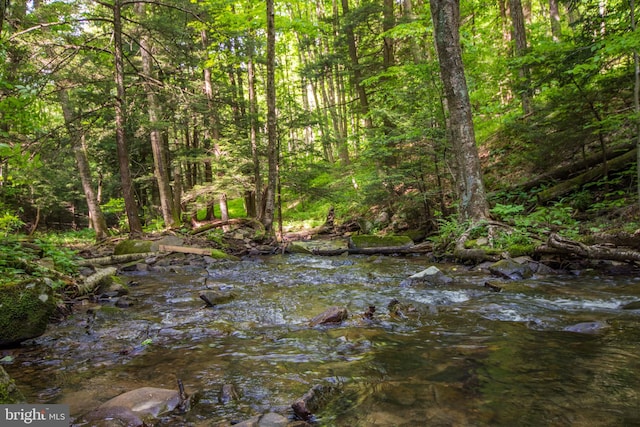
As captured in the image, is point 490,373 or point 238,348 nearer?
point 490,373

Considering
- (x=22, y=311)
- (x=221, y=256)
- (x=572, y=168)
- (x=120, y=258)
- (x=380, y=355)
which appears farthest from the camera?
(x=221, y=256)

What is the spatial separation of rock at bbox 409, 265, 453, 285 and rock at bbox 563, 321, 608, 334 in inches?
108

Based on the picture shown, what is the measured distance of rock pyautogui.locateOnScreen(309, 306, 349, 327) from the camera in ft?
16.3

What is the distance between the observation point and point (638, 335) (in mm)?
3779

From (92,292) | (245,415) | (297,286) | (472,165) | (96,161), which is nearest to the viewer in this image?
(245,415)

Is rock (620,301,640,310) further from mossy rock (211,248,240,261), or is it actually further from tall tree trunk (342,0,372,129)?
tall tree trunk (342,0,372,129)

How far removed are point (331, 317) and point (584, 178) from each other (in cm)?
865

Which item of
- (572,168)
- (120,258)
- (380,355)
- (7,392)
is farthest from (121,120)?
(572,168)

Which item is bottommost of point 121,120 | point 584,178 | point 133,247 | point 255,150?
point 133,247

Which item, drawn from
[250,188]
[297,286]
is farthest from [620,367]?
[250,188]

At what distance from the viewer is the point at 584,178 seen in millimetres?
9719

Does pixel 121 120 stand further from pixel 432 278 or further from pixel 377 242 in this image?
pixel 432 278

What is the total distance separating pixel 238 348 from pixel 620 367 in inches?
145

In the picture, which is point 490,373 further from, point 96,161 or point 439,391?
point 96,161
